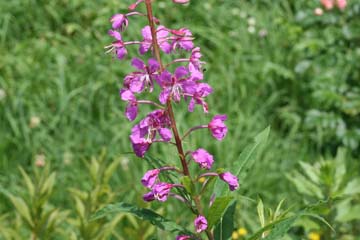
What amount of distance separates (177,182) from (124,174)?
2.11 m

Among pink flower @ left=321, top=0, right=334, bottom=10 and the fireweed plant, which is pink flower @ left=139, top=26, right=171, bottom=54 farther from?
pink flower @ left=321, top=0, right=334, bottom=10

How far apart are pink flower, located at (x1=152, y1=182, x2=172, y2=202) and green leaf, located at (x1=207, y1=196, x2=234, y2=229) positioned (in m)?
0.11

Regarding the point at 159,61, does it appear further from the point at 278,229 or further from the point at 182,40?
the point at 278,229

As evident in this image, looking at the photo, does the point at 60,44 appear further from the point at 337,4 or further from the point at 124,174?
the point at 337,4

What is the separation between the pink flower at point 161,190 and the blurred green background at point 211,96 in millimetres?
1706

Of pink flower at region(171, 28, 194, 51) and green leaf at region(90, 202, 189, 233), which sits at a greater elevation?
pink flower at region(171, 28, 194, 51)

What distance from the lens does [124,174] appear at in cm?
368

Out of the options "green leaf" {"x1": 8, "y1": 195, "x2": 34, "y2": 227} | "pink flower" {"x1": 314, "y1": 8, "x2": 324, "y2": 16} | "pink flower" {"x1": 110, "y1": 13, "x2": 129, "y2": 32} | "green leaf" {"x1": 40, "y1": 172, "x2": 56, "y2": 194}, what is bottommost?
"green leaf" {"x1": 8, "y1": 195, "x2": 34, "y2": 227}

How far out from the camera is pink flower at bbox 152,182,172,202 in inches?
58.5

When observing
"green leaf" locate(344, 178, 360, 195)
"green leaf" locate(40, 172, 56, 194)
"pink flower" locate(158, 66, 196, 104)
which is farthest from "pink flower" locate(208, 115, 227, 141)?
"green leaf" locate(344, 178, 360, 195)

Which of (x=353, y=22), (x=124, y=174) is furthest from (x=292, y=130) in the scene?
(x=124, y=174)

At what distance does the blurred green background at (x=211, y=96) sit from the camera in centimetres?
371

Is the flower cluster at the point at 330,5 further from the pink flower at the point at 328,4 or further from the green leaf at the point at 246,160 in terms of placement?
the green leaf at the point at 246,160

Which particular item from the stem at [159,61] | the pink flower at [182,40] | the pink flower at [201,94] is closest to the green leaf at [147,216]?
the stem at [159,61]
